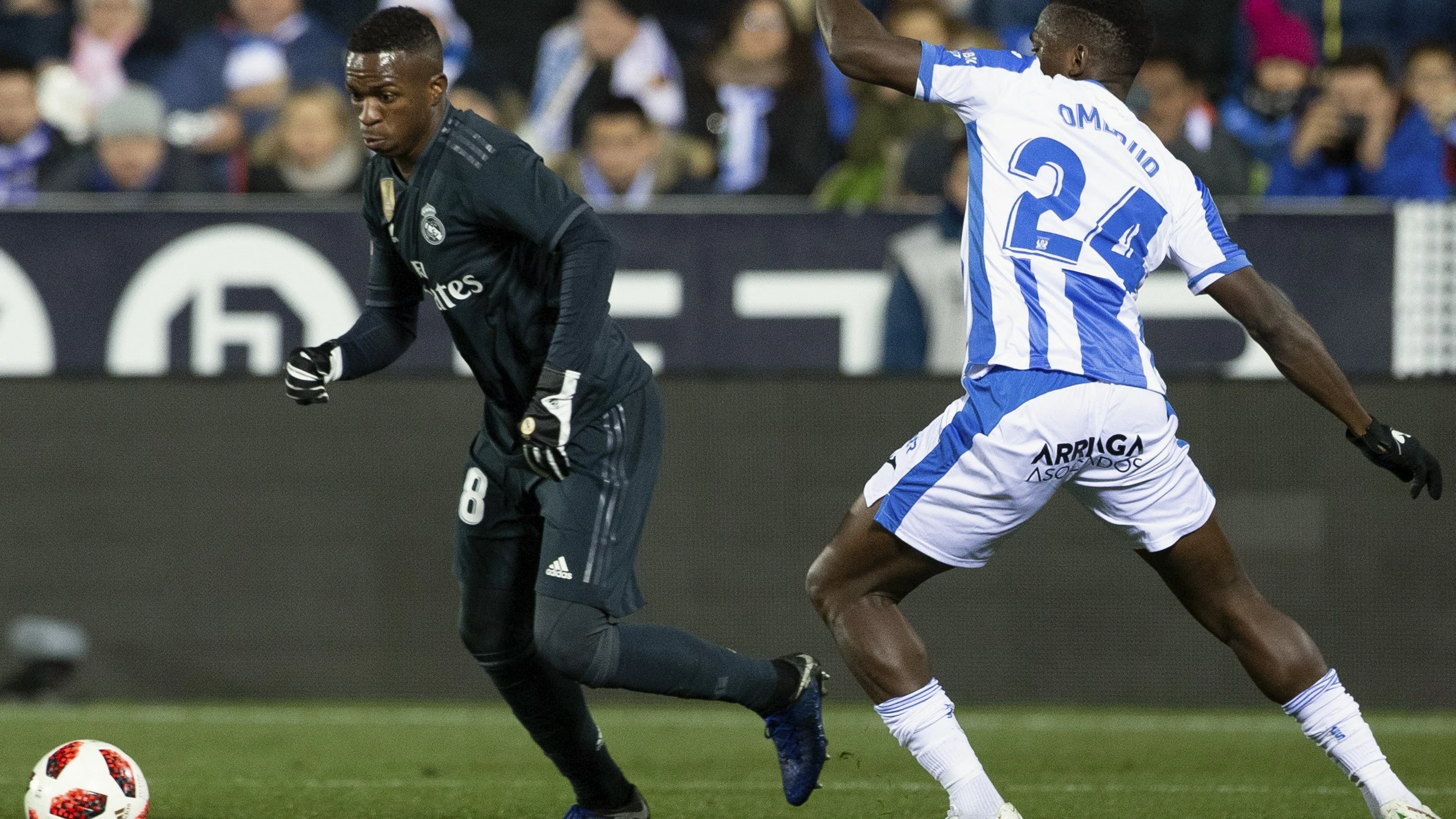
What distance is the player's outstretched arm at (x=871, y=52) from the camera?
4.65m

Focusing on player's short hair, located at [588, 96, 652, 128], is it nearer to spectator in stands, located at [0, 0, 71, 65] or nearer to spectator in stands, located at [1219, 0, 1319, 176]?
spectator in stands, located at [1219, 0, 1319, 176]

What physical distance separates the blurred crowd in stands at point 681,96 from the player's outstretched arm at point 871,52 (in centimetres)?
404

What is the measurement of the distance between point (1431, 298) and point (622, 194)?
3833mm

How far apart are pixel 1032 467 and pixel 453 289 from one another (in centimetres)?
156

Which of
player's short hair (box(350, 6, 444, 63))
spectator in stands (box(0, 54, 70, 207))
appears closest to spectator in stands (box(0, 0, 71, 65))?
spectator in stands (box(0, 54, 70, 207))

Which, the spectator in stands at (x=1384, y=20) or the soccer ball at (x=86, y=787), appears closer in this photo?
the soccer ball at (x=86, y=787)

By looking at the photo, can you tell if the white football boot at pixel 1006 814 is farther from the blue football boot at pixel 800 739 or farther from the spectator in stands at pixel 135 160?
the spectator in stands at pixel 135 160

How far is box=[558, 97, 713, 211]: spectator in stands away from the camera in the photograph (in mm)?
9461

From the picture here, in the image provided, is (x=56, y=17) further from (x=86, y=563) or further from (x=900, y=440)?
(x=900, y=440)

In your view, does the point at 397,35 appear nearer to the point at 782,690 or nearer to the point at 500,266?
the point at 500,266

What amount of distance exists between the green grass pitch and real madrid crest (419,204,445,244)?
1.81 meters

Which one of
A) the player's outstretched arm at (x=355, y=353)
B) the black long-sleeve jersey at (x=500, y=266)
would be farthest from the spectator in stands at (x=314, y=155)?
the black long-sleeve jersey at (x=500, y=266)

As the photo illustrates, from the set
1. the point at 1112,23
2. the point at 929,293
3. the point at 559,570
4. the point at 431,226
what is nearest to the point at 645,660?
the point at 559,570

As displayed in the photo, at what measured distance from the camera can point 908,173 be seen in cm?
906
